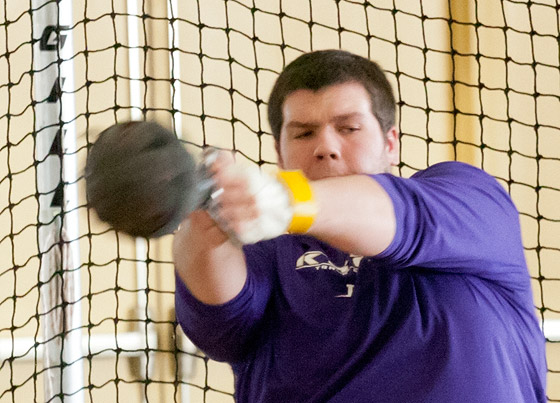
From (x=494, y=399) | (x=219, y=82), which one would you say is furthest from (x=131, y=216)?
(x=219, y=82)

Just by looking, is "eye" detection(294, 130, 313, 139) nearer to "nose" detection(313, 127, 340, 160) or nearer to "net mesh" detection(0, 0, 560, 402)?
"nose" detection(313, 127, 340, 160)

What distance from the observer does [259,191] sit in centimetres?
56

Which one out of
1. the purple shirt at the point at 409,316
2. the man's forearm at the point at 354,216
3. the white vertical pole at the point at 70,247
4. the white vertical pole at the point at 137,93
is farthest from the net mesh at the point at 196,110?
the man's forearm at the point at 354,216

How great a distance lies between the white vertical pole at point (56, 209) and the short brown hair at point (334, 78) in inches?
14.3

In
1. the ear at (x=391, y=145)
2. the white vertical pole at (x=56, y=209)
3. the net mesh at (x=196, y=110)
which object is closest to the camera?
the ear at (x=391, y=145)

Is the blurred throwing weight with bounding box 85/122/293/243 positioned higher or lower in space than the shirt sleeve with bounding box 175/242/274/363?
higher

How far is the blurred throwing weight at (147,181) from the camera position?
519 mm

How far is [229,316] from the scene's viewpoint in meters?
0.85

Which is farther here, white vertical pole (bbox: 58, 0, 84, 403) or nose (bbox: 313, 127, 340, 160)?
white vertical pole (bbox: 58, 0, 84, 403)

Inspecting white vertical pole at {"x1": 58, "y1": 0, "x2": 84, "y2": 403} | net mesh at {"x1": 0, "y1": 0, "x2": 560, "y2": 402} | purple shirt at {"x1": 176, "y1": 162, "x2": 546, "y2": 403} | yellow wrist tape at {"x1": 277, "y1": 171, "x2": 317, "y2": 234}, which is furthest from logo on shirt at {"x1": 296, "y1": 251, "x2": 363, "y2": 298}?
net mesh at {"x1": 0, "y1": 0, "x2": 560, "y2": 402}

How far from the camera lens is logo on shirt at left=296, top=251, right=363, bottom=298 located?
2.78 ft

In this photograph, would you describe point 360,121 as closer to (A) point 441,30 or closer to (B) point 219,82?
(B) point 219,82

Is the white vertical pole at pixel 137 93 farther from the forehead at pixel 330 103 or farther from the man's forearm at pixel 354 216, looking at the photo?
the man's forearm at pixel 354 216

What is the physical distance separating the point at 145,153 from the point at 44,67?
73cm
